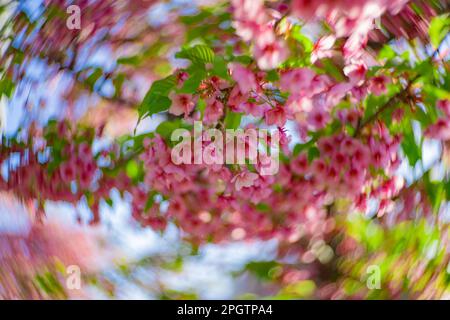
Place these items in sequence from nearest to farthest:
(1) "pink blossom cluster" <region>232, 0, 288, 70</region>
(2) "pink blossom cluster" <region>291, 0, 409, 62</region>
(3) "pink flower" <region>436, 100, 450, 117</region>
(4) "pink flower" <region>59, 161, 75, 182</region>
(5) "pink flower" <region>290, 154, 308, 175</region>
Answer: (2) "pink blossom cluster" <region>291, 0, 409, 62</region>, (1) "pink blossom cluster" <region>232, 0, 288, 70</region>, (3) "pink flower" <region>436, 100, 450, 117</region>, (5) "pink flower" <region>290, 154, 308, 175</region>, (4) "pink flower" <region>59, 161, 75, 182</region>

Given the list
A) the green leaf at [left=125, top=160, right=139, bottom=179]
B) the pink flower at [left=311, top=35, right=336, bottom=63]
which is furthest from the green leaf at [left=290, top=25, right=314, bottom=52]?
the green leaf at [left=125, top=160, right=139, bottom=179]

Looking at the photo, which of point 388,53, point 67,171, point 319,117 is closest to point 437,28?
point 388,53

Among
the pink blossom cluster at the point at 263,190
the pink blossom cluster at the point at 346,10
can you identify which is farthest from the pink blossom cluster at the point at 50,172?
the pink blossom cluster at the point at 346,10

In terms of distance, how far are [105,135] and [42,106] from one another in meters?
0.21

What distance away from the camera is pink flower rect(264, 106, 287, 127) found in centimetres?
107

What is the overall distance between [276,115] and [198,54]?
0.22m

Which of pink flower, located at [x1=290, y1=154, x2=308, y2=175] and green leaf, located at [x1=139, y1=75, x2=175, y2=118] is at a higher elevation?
green leaf, located at [x1=139, y1=75, x2=175, y2=118]

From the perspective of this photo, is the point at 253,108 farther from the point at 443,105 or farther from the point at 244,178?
the point at 443,105

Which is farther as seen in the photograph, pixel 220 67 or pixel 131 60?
pixel 131 60

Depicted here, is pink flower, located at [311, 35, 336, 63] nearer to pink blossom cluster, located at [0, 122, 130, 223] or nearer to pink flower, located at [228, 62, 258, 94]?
pink flower, located at [228, 62, 258, 94]

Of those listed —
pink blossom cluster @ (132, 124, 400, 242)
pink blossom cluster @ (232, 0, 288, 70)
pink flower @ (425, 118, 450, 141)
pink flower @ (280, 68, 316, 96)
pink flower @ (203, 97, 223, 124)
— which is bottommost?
pink blossom cluster @ (132, 124, 400, 242)

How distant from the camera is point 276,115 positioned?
1.07 m

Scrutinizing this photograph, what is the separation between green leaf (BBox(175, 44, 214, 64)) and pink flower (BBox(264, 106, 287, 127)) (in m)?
0.19

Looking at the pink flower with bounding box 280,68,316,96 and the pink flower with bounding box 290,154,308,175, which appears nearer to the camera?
the pink flower with bounding box 280,68,316,96
